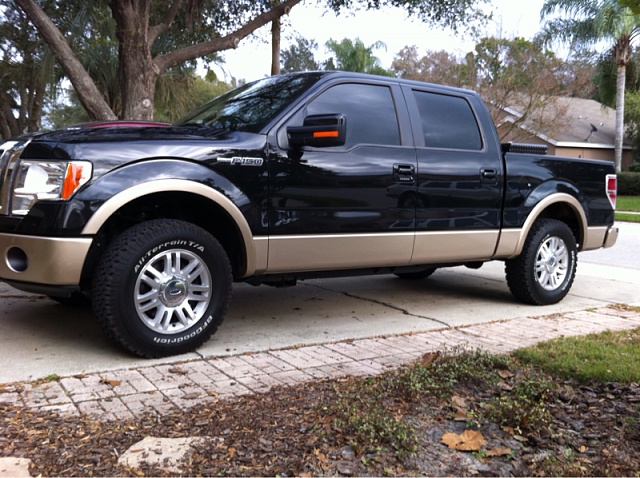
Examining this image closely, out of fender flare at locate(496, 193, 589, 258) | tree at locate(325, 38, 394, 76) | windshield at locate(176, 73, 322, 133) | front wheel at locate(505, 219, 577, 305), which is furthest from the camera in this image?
tree at locate(325, 38, 394, 76)

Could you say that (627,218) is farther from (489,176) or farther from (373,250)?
(373,250)

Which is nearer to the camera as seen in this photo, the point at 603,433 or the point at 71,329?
the point at 603,433

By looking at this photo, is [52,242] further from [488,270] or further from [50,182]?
[488,270]

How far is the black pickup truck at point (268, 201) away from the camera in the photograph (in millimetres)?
4074

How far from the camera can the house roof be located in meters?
31.2

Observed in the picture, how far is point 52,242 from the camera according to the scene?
3.95 meters

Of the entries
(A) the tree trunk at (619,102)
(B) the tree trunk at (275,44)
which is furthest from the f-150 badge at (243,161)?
(A) the tree trunk at (619,102)

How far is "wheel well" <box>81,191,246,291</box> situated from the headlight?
0.42m

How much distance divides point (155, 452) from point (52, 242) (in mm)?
1656

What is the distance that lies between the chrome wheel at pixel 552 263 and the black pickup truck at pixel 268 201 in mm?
18

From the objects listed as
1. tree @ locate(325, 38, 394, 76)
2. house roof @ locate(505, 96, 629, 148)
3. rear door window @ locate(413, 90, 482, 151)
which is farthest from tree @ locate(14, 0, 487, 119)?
tree @ locate(325, 38, 394, 76)

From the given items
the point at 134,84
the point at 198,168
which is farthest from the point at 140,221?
the point at 134,84

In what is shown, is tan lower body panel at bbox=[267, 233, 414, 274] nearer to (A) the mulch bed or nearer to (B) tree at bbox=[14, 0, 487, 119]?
(A) the mulch bed

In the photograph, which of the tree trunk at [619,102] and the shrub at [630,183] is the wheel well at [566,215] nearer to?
the shrub at [630,183]
